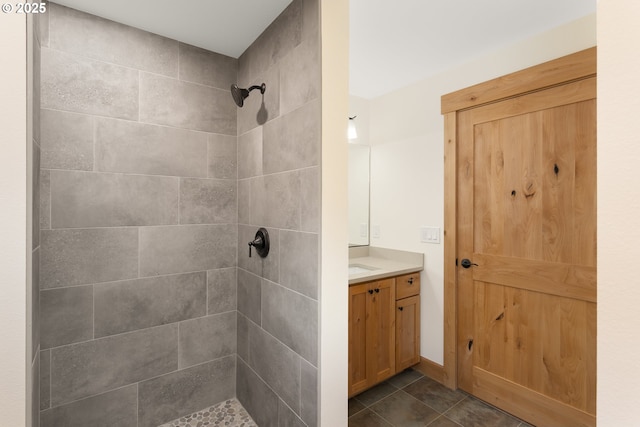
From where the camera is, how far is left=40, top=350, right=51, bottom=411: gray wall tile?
4.74 ft

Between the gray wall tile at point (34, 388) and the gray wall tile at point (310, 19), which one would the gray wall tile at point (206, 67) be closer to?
the gray wall tile at point (310, 19)

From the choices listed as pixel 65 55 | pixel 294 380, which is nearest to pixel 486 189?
pixel 294 380

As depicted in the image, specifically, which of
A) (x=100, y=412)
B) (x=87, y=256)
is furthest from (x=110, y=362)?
(x=87, y=256)

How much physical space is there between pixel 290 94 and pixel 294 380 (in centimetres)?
141

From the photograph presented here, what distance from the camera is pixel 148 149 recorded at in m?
1.71

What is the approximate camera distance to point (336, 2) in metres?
1.32

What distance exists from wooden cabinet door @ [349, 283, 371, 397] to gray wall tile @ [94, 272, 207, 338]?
0.99 m

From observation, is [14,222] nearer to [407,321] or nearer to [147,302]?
[147,302]

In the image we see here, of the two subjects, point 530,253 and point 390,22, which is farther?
point 530,253

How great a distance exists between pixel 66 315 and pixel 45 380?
1.02 feet

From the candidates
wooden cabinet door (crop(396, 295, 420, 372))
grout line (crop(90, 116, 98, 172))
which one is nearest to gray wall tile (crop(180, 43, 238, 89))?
grout line (crop(90, 116, 98, 172))

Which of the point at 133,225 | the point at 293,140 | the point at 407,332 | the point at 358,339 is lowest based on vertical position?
the point at 407,332

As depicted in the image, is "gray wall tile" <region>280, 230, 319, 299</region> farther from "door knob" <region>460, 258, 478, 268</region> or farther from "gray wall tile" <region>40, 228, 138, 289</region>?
"door knob" <region>460, 258, 478, 268</region>

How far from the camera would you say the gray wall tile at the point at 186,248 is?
67.7 inches
